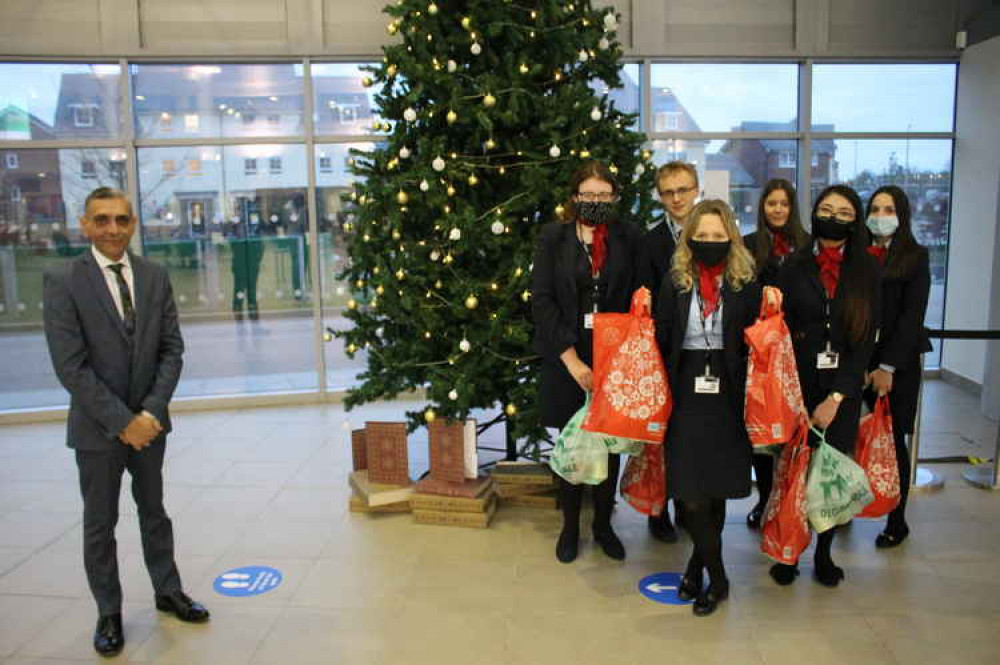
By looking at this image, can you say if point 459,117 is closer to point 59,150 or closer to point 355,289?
point 355,289

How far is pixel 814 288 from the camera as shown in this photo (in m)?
3.40

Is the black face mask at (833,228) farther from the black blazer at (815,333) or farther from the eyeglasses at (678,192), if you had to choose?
the eyeglasses at (678,192)

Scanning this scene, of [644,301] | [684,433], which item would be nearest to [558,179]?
[644,301]

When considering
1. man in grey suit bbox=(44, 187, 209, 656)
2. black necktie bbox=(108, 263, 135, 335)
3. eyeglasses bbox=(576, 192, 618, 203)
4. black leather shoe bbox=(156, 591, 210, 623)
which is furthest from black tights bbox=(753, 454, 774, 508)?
black necktie bbox=(108, 263, 135, 335)

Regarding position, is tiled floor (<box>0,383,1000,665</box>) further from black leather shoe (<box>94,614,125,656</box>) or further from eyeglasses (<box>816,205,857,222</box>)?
eyeglasses (<box>816,205,857,222</box>)

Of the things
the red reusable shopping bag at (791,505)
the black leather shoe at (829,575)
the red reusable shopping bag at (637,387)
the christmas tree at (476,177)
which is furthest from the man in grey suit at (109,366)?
the black leather shoe at (829,575)

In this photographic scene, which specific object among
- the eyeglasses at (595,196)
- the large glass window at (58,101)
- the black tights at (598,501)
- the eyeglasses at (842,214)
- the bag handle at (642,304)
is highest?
the large glass window at (58,101)

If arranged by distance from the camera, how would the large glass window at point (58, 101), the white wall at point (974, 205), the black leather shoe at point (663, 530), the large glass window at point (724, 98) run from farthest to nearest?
1. the large glass window at point (724, 98)
2. the white wall at point (974, 205)
3. the large glass window at point (58, 101)
4. the black leather shoe at point (663, 530)

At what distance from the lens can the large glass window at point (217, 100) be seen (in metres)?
7.09

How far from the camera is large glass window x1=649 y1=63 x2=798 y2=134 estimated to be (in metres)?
7.45

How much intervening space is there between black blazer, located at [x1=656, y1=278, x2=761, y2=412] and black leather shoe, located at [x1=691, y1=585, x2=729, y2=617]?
2.61ft

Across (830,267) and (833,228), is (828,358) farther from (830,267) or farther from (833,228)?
(833,228)

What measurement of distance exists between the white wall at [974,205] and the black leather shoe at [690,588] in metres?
4.78

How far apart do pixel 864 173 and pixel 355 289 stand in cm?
549
